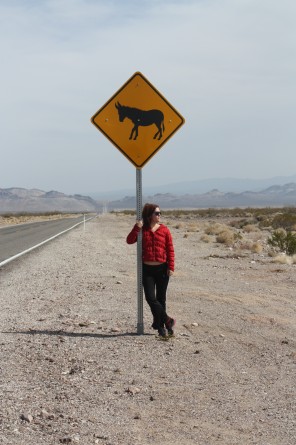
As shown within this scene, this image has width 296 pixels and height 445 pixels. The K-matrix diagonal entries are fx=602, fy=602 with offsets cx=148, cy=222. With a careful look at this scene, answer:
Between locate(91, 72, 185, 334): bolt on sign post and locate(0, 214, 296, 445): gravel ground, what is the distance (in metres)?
1.84

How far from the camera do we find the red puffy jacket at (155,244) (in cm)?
746

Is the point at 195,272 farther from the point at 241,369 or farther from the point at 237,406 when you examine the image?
the point at 237,406

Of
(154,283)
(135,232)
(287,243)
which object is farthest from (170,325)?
(287,243)

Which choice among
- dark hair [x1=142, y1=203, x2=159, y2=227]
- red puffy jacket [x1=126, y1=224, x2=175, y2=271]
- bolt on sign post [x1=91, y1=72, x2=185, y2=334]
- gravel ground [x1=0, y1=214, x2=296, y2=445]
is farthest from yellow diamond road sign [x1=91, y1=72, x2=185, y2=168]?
gravel ground [x1=0, y1=214, x2=296, y2=445]

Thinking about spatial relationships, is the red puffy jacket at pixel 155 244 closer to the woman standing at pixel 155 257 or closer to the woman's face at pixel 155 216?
the woman standing at pixel 155 257

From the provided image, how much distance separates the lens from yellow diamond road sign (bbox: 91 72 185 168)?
7301 mm

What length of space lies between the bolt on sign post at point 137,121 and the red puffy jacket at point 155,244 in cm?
24

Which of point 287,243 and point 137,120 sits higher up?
point 137,120

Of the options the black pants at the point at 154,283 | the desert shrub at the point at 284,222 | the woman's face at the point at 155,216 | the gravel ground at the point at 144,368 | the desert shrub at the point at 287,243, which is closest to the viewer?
the gravel ground at the point at 144,368

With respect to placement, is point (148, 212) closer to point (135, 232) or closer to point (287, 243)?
point (135, 232)

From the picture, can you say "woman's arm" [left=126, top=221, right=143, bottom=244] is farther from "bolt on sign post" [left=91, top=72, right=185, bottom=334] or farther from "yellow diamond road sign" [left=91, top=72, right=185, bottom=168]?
"yellow diamond road sign" [left=91, top=72, right=185, bottom=168]

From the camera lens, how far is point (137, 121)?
729cm

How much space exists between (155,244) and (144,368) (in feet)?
5.77

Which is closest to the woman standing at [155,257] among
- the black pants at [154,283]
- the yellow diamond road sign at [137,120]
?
the black pants at [154,283]
